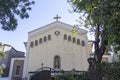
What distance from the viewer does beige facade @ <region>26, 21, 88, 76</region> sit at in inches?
1292

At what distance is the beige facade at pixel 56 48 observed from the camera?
32.8 metres

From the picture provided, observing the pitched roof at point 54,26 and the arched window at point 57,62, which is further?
the pitched roof at point 54,26

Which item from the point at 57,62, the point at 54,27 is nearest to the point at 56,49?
the point at 57,62

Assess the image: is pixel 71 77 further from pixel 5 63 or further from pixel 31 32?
pixel 5 63

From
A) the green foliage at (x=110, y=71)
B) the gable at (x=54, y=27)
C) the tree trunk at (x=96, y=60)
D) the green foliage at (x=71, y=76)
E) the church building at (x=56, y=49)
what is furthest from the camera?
the gable at (x=54, y=27)

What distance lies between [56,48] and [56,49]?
0.15 metres

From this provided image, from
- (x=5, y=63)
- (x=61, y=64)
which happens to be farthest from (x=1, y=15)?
(x=5, y=63)

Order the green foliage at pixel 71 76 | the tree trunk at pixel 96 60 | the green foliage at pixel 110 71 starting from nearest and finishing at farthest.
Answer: the tree trunk at pixel 96 60, the green foliage at pixel 110 71, the green foliage at pixel 71 76

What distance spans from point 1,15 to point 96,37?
20.6ft

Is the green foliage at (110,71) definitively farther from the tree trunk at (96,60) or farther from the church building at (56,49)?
the church building at (56,49)

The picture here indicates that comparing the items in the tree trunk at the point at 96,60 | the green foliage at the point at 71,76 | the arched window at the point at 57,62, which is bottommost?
the green foliage at the point at 71,76

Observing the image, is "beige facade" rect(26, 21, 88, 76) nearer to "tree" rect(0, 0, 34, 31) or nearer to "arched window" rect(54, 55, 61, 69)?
"arched window" rect(54, 55, 61, 69)

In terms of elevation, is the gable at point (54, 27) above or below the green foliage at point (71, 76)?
above

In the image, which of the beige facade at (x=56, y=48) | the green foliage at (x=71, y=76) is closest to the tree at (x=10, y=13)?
the green foliage at (x=71, y=76)
